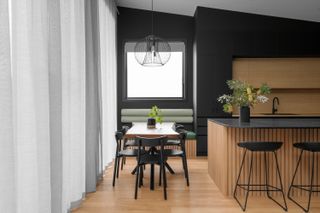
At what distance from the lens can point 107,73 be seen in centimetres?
550

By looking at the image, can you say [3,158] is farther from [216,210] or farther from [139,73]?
[139,73]

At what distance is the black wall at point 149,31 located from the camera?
6875 millimetres

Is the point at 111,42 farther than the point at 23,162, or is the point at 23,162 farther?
the point at 111,42

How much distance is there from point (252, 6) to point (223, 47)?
96cm

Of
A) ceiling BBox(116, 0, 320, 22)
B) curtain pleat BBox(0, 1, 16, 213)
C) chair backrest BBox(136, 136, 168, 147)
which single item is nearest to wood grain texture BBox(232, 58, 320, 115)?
ceiling BBox(116, 0, 320, 22)

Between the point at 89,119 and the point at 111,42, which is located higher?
the point at 111,42

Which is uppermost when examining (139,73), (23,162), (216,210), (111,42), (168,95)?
(111,42)

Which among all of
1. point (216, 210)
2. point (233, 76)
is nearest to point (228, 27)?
point (233, 76)

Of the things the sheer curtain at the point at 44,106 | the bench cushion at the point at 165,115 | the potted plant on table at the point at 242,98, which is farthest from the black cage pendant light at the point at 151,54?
the bench cushion at the point at 165,115

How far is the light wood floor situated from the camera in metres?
3.19

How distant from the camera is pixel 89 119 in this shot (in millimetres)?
3900

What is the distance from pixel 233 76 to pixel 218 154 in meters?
2.87

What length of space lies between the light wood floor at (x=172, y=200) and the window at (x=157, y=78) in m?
2.94

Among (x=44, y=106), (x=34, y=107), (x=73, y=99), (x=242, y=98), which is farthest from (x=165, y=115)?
(x=34, y=107)
